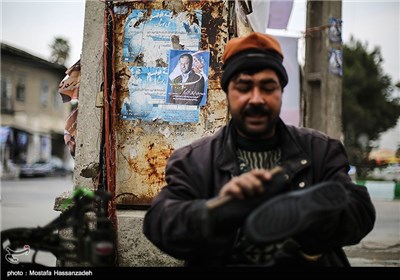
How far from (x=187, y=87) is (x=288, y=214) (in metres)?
2.60

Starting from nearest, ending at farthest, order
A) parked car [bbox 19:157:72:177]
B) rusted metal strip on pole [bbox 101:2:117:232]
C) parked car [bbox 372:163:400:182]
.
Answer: rusted metal strip on pole [bbox 101:2:117:232]
parked car [bbox 372:163:400:182]
parked car [bbox 19:157:72:177]

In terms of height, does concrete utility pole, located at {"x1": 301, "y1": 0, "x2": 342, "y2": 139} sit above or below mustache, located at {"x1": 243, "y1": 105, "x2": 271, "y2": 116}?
above

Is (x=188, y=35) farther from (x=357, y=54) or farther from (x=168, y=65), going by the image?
(x=357, y=54)

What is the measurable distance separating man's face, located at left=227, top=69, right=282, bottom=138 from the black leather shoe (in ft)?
1.47

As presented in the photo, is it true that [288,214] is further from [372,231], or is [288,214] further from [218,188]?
[372,231]

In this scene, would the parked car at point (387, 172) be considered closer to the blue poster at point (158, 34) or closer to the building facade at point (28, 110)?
the blue poster at point (158, 34)

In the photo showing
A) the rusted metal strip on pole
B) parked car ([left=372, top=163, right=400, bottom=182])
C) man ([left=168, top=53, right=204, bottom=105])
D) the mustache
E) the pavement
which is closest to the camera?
the mustache

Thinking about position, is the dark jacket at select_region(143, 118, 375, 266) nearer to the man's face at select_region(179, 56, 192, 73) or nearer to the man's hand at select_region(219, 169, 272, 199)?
the man's hand at select_region(219, 169, 272, 199)

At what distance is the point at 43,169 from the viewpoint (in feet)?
110

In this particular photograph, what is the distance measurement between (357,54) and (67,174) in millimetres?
26862

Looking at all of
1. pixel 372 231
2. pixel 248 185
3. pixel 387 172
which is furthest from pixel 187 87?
pixel 387 172

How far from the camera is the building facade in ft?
117

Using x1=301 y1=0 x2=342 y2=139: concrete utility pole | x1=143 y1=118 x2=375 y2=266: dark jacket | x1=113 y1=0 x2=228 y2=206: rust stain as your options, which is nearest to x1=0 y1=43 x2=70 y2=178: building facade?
x1=301 y1=0 x2=342 y2=139: concrete utility pole

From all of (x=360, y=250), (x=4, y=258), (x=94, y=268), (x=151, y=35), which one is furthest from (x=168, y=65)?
(x=360, y=250)
